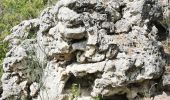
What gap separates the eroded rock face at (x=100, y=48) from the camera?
31.0 feet

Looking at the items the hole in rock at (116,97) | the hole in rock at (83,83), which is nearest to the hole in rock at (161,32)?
the hole in rock at (116,97)

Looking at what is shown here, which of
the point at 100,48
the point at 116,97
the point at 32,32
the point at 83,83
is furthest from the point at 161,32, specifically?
the point at 32,32

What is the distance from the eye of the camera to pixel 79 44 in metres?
9.85

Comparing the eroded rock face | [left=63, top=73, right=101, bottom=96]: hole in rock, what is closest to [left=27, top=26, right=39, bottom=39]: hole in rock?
the eroded rock face

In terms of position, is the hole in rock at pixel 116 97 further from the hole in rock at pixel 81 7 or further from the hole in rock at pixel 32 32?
the hole in rock at pixel 32 32

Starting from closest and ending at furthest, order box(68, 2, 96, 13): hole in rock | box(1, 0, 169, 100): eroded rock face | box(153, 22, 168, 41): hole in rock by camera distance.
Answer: box(1, 0, 169, 100): eroded rock face
box(68, 2, 96, 13): hole in rock
box(153, 22, 168, 41): hole in rock

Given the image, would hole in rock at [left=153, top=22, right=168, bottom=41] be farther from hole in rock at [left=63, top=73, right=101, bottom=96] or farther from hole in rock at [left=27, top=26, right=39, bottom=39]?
hole in rock at [left=27, top=26, right=39, bottom=39]

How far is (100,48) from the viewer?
9523 millimetres

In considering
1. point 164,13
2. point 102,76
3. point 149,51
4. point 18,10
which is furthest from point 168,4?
point 18,10

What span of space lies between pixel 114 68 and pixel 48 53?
1977mm

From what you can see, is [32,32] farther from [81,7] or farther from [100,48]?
[100,48]

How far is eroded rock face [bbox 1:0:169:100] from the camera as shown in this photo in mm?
9461

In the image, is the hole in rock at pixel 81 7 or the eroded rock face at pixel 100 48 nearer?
the eroded rock face at pixel 100 48

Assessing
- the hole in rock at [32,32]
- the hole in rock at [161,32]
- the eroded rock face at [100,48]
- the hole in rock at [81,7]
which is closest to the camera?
the eroded rock face at [100,48]
